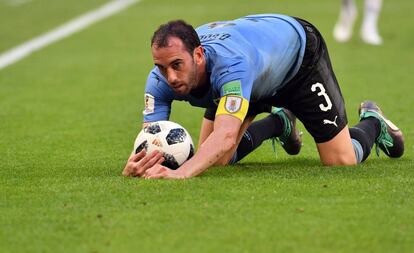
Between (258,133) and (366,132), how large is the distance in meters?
0.94

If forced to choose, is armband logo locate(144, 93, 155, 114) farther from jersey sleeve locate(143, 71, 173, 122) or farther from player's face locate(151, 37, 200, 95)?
player's face locate(151, 37, 200, 95)

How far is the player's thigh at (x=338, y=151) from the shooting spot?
8.96m

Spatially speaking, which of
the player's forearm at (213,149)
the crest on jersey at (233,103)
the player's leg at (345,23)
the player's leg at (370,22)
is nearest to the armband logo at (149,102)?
the player's forearm at (213,149)

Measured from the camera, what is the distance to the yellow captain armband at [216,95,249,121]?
7.78 m

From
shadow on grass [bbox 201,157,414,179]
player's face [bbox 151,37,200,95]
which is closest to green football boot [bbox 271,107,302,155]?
shadow on grass [bbox 201,157,414,179]

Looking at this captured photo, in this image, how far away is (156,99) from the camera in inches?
336

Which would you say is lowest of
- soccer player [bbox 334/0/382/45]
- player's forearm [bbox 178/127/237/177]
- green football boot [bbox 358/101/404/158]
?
soccer player [bbox 334/0/382/45]

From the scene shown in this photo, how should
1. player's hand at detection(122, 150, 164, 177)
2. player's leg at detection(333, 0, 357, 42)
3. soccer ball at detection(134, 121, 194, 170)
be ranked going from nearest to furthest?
player's hand at detection(122, 150, 164, 177), soccer ball at detection(134, 121, 194, 170), player's leg at detection(333, 0, 357, 42)

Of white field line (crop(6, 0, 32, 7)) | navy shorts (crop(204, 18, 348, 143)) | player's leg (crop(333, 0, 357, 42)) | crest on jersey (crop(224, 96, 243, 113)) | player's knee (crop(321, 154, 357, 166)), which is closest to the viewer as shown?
crest on jersey (crop(224, 96, 243, 113))

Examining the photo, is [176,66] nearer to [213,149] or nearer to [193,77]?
[193,77]

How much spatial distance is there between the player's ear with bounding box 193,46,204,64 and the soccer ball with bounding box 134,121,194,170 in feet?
2.45

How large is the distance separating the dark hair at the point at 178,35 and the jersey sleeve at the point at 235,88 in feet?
0.91

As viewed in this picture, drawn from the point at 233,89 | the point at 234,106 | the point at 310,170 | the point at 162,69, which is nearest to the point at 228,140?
the point at 234,106

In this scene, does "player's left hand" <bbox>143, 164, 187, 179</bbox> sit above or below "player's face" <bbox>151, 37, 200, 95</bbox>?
below
